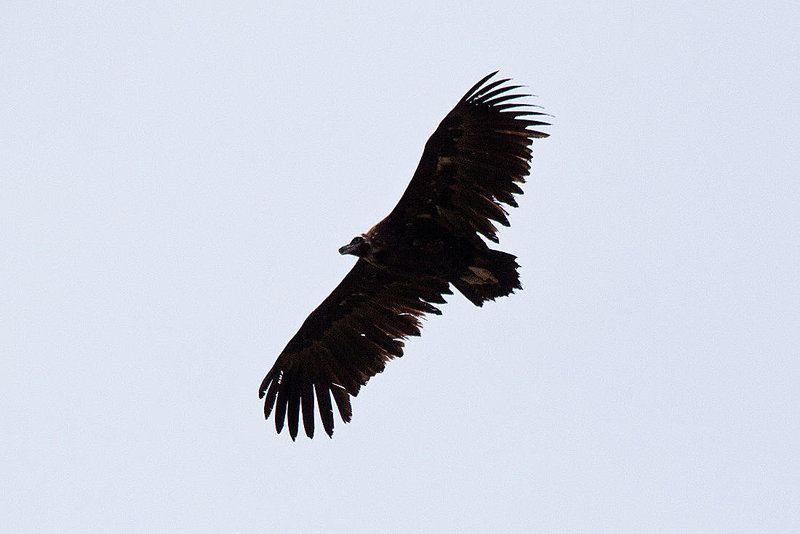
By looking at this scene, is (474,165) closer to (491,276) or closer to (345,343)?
(491,276)

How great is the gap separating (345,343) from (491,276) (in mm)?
2966

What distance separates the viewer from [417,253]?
52.8 feet

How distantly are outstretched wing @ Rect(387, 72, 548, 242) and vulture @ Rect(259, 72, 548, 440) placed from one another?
0.01 metres

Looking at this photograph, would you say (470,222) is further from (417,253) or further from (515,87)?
(515,87)

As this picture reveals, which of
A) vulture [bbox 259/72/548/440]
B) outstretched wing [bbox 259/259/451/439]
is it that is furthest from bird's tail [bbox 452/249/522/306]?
outstretched wing [bbox 259/259/451/439]

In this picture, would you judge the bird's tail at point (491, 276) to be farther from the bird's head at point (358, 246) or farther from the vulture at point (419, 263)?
the bird's head at point (358, 246)

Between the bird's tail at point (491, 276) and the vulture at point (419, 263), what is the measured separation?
0.01m

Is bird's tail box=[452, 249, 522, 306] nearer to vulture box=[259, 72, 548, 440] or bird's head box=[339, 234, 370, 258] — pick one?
vulture box=[259, 72, 548, 440]

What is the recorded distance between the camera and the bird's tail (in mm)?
15578

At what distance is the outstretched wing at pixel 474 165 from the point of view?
15266 mm

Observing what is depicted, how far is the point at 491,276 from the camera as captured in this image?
617 inches

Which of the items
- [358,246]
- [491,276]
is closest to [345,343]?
[358,246]

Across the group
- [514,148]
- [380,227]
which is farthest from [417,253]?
[514,148]

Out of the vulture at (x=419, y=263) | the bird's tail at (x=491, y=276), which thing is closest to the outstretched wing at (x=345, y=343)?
the vulture at (x=419, y=263)
